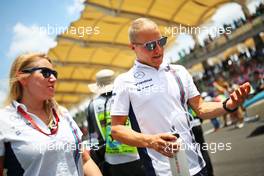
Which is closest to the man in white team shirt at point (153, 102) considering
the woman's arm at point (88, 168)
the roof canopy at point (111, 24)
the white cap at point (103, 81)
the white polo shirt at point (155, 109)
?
the white polo shirt at point (155, 109)


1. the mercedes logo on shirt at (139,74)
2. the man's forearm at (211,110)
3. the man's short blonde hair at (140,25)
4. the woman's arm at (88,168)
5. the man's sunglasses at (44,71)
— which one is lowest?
the woman's arm at (88,168)

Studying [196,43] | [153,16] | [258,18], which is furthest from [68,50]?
[258,18]

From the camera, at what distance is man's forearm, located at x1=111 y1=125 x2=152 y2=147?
2296 mm

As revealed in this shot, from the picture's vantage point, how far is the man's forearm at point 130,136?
2296 millimetres

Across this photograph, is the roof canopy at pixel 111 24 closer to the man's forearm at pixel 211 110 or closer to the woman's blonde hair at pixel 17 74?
the man's forearm at pixel 211 110

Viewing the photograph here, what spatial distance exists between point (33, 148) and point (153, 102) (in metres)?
0.93

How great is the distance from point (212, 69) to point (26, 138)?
26228 millimetres

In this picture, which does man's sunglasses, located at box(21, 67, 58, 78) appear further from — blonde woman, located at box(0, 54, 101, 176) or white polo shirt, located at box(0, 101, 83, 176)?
white polo shirt, located at box(0, 101, 83, 176)

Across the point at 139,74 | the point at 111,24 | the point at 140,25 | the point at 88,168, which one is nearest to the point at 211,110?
the point at 139,74

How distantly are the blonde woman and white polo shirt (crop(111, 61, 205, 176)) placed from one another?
0.45 m

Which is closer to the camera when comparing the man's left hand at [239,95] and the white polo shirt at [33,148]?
the white polo shirt at [33,148]

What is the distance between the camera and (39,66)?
225 cm

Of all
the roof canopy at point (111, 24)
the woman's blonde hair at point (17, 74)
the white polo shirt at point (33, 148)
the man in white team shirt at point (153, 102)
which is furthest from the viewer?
the roof canopy at point (111, 24)

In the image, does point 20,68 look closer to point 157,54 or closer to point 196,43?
point 157,54
